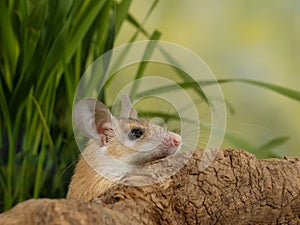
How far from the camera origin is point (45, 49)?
138cm

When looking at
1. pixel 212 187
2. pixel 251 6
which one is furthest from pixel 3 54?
pixel 251 6

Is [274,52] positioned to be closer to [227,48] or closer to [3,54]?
[227,48]

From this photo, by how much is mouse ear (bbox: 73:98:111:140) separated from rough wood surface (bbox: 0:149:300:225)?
18 centimetres

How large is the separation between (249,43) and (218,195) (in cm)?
132

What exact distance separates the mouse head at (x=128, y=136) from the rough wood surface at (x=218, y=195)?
17 cm

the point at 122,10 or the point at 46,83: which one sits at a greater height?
the point at 122,10

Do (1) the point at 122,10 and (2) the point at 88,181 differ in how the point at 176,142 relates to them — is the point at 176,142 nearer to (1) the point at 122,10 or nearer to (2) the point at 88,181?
(2) the point at 88,181

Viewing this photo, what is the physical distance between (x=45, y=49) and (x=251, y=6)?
0.97 metres

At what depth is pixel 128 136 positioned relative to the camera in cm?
111

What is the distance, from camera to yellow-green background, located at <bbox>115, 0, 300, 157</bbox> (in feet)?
6.97

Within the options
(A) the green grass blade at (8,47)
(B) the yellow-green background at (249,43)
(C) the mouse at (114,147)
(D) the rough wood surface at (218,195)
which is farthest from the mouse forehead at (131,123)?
(B) the yellow-green background at (249,43)

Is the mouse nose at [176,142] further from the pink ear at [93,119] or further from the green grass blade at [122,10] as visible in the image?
the green grass blade at [122,10]

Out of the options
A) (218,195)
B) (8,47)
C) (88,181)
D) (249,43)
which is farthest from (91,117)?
(249,43)

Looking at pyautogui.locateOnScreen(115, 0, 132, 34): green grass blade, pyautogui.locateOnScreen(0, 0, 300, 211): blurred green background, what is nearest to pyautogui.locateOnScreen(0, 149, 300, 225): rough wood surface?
pyautogui.locateOnScreen(0, 0, 300, 211): blurred green background
